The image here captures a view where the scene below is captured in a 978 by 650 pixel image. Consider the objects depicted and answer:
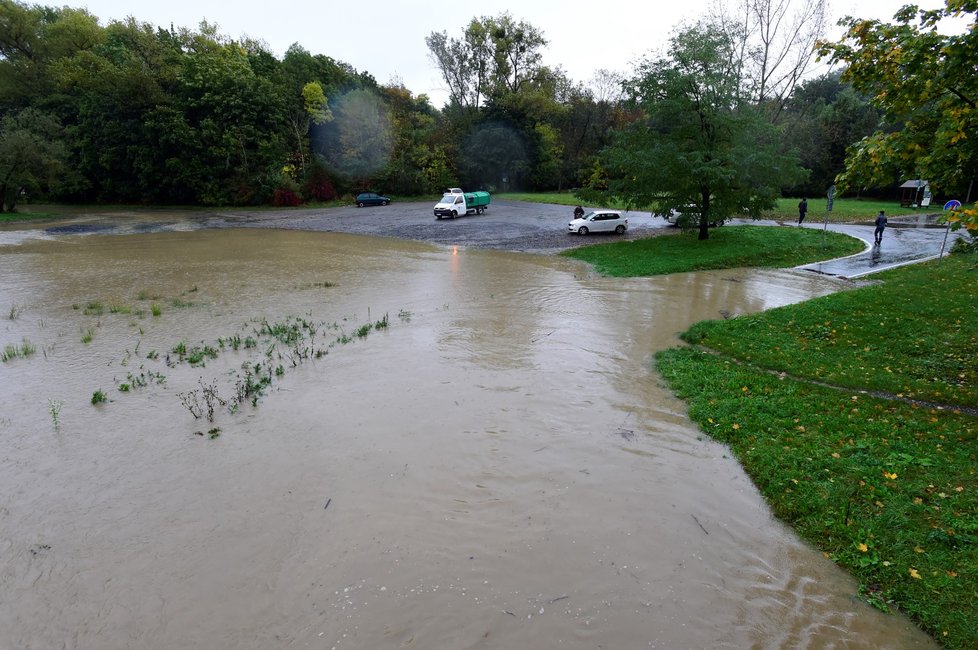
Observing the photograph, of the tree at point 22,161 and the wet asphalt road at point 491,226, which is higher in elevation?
the tree at point 22,161

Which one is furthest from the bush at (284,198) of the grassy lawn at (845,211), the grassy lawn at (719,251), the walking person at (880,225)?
the walking person at (880,225)

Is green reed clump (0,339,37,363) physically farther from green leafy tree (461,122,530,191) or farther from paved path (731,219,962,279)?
green leafy tree (461,122,530,191)

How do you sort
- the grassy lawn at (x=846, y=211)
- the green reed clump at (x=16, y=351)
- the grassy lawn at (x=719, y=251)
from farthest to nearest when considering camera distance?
the grassy lawn at (x=846, y=211) → the grassy lawn at (x=719, y=251) → the green reed clump at (x=16, y=351)

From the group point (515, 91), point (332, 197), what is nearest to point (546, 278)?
point (332, 197)

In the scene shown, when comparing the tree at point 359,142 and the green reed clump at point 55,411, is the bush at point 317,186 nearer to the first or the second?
the tree at point 359,142

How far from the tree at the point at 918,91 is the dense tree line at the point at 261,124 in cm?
3383

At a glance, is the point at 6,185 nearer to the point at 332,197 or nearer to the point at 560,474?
the point at 332,197

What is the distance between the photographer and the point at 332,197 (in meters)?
49.3

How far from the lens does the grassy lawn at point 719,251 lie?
19.8 metres

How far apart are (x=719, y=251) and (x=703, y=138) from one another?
15.3ft

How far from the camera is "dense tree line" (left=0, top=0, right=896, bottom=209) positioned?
43.5 metres

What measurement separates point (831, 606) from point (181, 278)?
1976 cm

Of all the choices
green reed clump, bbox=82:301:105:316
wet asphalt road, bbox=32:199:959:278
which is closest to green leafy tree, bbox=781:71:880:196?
wet asphalt road, bbox=32:199:959:278

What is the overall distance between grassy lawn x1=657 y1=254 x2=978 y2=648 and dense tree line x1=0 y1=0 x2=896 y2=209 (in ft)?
105
